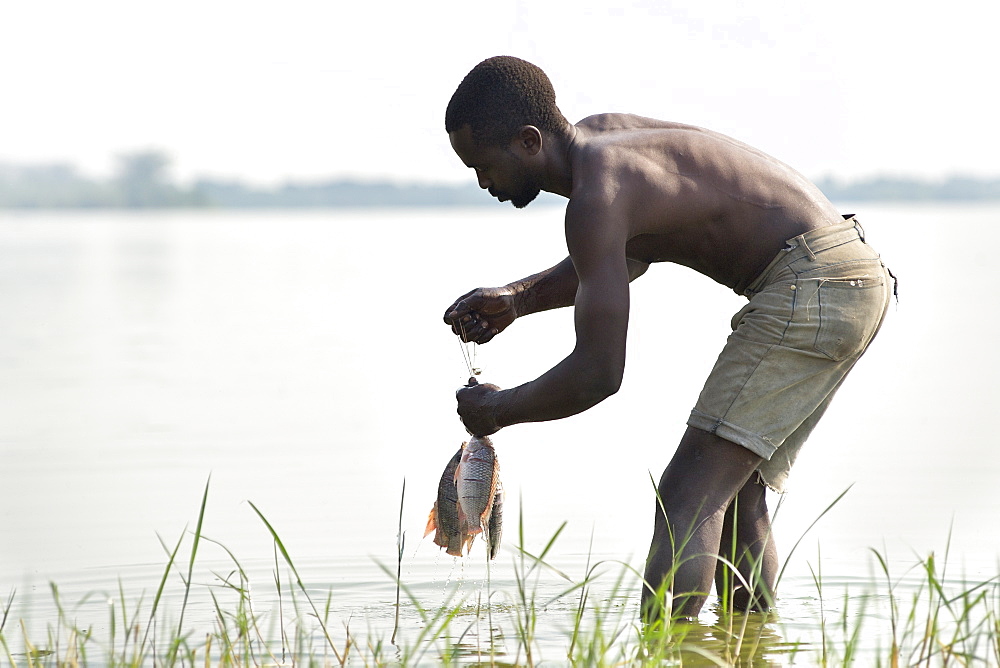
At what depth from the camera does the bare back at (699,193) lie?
440 cm

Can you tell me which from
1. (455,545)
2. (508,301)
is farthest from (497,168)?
(455,545)

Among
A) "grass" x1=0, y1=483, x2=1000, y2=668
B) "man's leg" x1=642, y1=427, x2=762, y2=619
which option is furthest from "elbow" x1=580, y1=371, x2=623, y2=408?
"grass" x1=0, y1=483, x2=1000, y2=668

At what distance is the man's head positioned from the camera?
14.7ft

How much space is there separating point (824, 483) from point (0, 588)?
4.39m

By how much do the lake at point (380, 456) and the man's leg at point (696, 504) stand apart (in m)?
0.27

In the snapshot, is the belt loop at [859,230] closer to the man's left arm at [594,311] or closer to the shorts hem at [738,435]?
the shorts hem at [738,435]

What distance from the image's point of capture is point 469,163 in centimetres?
462

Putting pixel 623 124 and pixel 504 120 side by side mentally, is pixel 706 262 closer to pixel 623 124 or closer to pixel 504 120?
pixel 623 124

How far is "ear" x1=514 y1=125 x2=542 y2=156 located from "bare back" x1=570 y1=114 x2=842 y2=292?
0.12 m

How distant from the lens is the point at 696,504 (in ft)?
14.7

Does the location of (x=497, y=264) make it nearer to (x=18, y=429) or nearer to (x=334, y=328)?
(x=334, y=328)

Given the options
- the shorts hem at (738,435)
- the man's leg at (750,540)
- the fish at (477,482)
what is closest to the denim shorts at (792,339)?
the shorts hem at (738,435)

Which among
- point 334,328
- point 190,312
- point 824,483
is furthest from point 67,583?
point 190,312

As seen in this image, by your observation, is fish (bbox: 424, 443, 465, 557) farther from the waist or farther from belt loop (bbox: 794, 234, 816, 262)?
belt loop (bbox: 794, 234, 816, 262)
